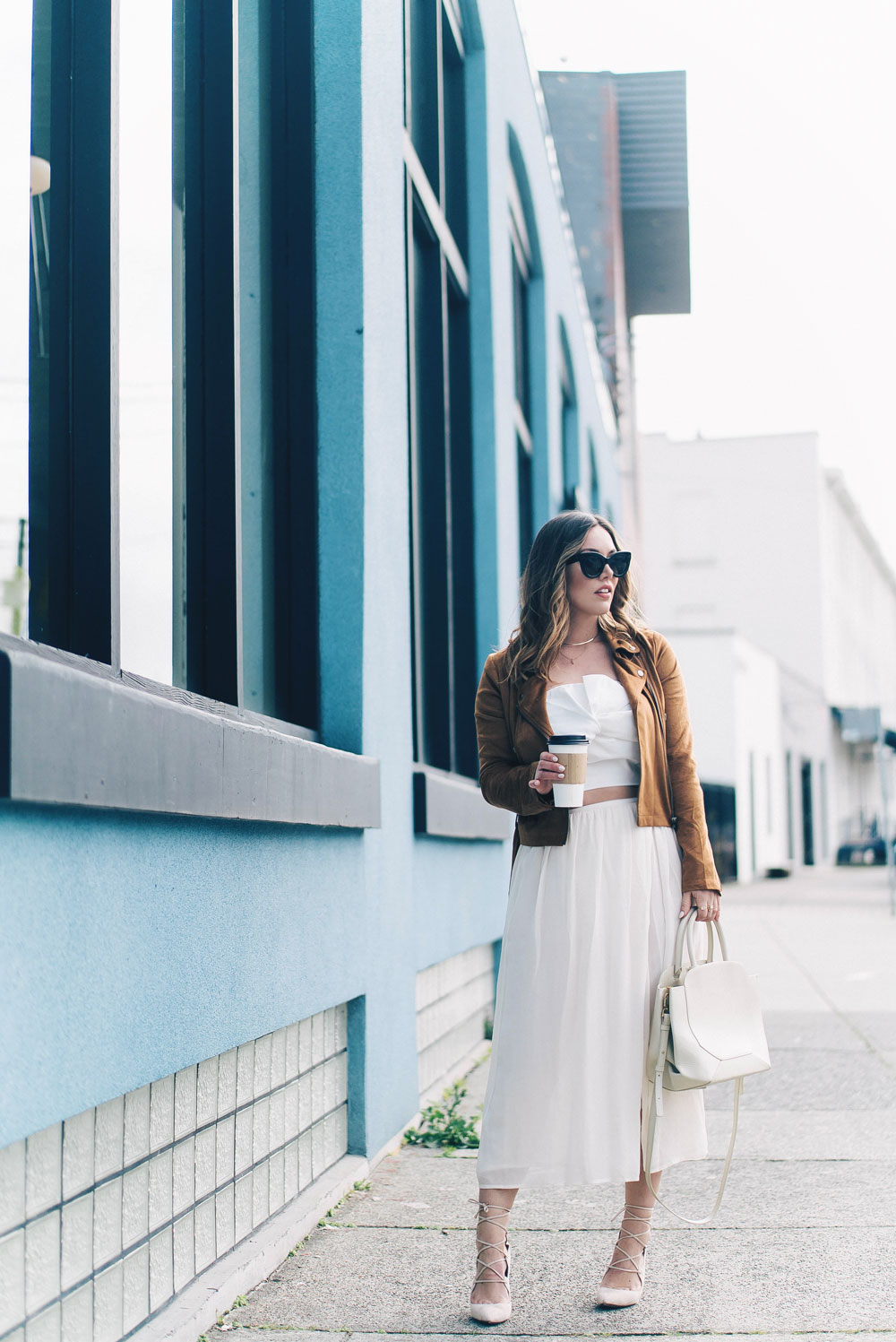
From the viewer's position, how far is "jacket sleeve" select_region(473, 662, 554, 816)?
11.4 ft

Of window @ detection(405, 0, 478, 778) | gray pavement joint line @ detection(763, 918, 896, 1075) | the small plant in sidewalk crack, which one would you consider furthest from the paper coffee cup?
gray pavement joint line @ detection(763, 918, 896, 1075)

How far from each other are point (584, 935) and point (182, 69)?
8.72ft

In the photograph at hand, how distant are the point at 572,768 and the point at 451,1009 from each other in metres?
3.74

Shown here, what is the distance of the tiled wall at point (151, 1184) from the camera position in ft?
8.14

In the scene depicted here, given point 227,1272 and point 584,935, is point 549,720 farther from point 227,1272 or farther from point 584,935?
point 227,1272

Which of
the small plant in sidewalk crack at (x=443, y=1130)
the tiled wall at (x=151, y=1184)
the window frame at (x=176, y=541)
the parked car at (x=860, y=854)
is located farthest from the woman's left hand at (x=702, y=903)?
the parked car at (x=860, y=854)

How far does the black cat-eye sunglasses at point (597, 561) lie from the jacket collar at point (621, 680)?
186mm

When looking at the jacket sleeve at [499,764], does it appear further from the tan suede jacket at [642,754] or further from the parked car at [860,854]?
the parked car at [860,854]

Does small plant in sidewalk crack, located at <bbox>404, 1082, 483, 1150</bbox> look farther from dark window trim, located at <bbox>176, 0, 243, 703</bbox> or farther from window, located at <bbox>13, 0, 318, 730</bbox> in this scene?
dark window trim, located at <bbox>176, 0, 243, 703</bbox>

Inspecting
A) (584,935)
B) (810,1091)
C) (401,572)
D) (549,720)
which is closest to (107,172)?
(549,720)

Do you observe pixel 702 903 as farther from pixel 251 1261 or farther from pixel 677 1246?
pixel 251 1261

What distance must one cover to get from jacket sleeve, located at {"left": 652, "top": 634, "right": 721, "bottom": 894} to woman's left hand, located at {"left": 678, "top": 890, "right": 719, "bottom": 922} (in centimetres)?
1

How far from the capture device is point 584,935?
3.43 metres

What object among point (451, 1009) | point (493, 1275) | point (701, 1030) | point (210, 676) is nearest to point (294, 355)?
point (210, 676)
